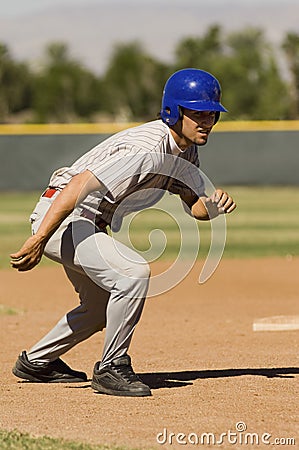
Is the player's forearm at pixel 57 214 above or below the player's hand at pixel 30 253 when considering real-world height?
above

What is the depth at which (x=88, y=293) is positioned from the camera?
5.42 metres

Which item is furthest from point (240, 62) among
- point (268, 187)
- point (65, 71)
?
point (268, 187)

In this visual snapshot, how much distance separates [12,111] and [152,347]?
200ft

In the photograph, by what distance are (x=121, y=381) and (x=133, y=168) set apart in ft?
3.56

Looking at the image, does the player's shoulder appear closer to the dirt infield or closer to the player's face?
the player's face

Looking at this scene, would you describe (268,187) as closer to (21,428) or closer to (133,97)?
(21,428)

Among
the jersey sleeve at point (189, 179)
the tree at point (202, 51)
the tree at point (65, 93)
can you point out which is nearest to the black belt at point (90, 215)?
the jersey sleeve at point (189, 179)

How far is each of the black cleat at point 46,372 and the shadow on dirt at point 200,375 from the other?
39 centimetres

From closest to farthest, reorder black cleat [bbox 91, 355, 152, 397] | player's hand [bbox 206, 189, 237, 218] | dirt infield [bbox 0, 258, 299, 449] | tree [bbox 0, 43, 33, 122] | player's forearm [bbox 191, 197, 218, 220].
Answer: dirt infield [bbox 0, 258, 299, 449] → black cleat [bbox 91, 355, 152, 397] → player's hand [bbox 206, 189, 237, 218] → player's forearm [bbox 191, 197, 218, 220] → tree [bbox 0, 43, 33, 122]

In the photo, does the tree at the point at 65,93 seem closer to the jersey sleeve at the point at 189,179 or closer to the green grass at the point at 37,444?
the jersey sleeve at the point at 189,179

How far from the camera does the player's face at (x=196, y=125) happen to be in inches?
200

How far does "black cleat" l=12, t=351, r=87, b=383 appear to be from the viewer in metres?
5.64

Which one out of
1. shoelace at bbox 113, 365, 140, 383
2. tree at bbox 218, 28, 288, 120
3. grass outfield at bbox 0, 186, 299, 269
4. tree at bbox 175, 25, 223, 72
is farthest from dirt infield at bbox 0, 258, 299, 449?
tree at bbox 175, 25, 223, 72

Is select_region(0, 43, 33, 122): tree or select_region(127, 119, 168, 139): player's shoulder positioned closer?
select_region(127, 119, 168, 139): player's shoulder
